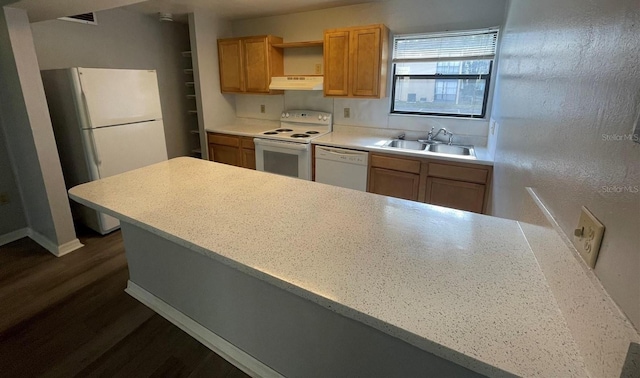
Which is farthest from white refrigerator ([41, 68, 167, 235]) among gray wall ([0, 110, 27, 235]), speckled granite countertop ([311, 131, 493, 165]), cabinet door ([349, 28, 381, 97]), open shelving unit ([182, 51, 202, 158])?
cabinet door ([349, 28, 381, 97])

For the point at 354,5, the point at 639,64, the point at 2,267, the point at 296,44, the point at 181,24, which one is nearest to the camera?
the point at 639,64

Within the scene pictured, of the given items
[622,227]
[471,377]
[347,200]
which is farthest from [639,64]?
[347,200]

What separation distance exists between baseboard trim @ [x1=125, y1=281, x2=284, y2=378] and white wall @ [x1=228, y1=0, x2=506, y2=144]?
2663 mm

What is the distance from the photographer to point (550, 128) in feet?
3.19

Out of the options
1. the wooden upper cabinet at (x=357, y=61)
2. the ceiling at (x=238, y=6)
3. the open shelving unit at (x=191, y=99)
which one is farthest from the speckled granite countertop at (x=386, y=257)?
the open shelving unit at (x=191, y=99)

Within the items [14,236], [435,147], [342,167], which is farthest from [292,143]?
[14,236]

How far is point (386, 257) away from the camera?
0.97 m

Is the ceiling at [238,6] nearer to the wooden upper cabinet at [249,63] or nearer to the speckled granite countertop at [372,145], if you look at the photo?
the wooden upper cabinet at [249,63]

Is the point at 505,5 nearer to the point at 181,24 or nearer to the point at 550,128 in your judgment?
the point at 550,128

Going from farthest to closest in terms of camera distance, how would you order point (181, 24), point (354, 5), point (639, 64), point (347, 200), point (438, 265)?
point (181, 24), point (354, 5), point (347, 200), point (438, 265), point (639, 64)

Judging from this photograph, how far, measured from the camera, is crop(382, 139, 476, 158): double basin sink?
2.94 meters

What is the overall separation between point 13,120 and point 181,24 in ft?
7.99

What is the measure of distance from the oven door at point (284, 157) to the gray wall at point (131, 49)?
154 cm

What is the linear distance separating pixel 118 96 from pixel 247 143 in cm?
135
